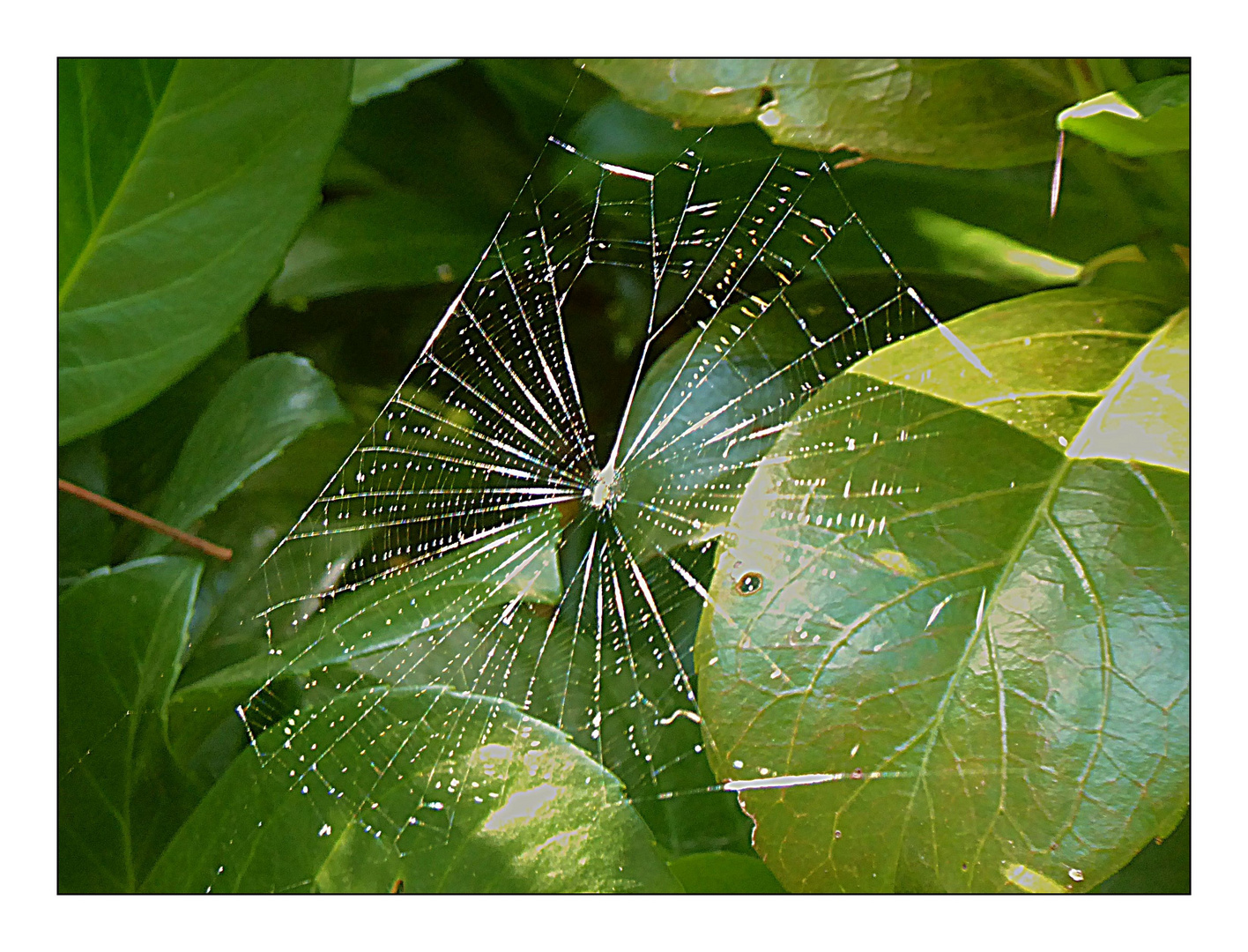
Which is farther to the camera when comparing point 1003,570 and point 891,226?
point 891,226

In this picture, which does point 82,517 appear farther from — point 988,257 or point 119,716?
point 988,257

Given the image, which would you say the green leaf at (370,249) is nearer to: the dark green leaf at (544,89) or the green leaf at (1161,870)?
the dark green leaf at (544,89)

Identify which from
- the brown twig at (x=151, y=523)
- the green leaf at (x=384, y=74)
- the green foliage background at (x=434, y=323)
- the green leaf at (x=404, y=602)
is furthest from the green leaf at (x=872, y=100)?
the brown twig at (x=151, y=523)

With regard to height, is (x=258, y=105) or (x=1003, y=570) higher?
(x=258, y=105)

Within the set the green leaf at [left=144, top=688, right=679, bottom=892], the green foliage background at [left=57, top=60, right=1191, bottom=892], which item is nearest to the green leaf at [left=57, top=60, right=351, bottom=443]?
the green foliage background at [left=57, top=60, right=1191, bottom=892]

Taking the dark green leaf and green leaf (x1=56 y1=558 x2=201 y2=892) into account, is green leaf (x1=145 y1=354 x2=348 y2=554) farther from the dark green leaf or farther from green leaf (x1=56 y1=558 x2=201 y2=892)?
the dark green leaf
